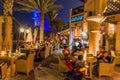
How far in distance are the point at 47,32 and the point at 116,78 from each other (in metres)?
41.1

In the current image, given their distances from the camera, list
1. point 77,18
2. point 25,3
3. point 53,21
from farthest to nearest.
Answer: point 53,21
point 25,3
point 77,18

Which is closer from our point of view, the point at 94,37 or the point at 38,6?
the point at 94,37

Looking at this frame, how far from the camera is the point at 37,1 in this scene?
24.8 meters

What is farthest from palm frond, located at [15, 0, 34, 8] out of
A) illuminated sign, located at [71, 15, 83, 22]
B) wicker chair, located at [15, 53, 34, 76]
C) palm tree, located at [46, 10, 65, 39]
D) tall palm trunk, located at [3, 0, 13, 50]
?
wicker chair, located at [15, 53, 34, 76]

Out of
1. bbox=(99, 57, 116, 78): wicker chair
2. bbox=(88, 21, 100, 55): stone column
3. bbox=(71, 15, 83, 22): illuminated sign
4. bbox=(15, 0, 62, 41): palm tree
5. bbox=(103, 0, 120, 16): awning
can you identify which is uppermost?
bbox=(15, 0, 62, 41): palm tree

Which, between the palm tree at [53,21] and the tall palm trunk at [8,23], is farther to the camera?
the palm tree at [53,21]

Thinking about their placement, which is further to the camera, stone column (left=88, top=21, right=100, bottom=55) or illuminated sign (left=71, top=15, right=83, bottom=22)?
illuminated sign (left=71, top=15, right=83, bottom=22)

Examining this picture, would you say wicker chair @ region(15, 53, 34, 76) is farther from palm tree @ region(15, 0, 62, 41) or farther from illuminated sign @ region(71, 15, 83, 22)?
palm tree @ region(15, 0, 62, 41)

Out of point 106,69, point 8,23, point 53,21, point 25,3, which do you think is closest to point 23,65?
point 8,23

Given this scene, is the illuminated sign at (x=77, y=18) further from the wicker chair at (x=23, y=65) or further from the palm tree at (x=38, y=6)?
the wicker chair at (x=23, y=65)

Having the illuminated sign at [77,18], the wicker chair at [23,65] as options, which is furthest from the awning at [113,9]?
the illuminated sign at [77,18]

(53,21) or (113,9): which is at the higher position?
(53,21)

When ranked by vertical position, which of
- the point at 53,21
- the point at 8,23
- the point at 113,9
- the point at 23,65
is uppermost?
the point at 53,21

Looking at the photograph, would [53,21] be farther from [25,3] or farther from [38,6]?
[25,3]
